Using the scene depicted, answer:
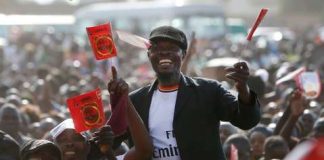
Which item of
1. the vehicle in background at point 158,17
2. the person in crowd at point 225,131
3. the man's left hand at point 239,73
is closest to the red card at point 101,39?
the man's left hand at point 239,73

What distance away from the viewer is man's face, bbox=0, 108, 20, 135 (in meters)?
9.65

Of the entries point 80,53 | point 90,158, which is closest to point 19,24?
point 80,53

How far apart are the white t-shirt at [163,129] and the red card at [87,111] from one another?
525 millimetres

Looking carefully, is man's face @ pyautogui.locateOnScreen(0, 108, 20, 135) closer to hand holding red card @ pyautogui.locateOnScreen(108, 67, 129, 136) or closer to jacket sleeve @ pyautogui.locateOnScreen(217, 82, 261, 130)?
hand holding red card @ pyautogui.locateOnScreen(108, 67, 129, 136)

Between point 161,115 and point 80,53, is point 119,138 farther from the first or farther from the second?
point 80,53

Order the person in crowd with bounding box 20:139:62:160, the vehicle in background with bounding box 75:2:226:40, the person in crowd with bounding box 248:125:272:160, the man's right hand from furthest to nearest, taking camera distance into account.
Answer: the vehicle in background with bounding box 75:2:226:40, the person in crowd with bounding box 248:125:272:160, the person in crowd with bounding box 20:139:62:160, the man's right hand

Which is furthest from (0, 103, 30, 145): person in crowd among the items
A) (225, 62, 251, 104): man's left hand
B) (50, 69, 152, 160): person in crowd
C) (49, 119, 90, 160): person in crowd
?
(225, 62, 251, 104): man's left hand

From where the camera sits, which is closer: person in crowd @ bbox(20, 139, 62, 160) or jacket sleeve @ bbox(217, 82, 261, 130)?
jacket sleeve @ bbox(217, 82, 261, 130)

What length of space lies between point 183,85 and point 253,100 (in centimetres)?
46

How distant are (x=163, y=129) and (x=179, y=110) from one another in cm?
13

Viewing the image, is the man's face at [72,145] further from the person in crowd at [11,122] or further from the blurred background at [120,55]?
the blurred background at [120,55]

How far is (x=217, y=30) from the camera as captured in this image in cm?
3331

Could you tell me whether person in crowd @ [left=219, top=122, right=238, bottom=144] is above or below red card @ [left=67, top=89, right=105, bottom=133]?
below

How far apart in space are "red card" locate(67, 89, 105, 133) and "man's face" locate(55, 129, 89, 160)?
0.33 feet
